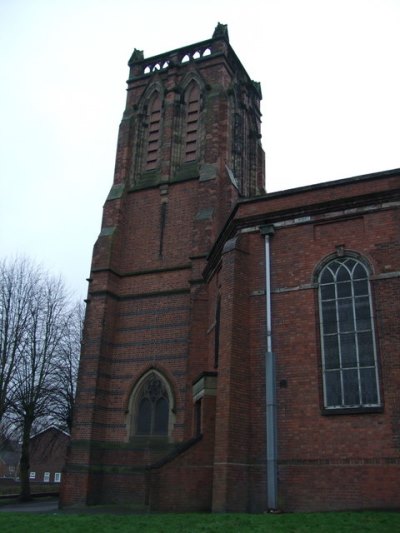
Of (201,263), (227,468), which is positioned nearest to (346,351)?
(227,468)

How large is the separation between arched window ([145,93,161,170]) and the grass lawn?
16522 mm

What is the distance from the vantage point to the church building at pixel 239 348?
12406 mm

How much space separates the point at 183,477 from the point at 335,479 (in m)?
3.95

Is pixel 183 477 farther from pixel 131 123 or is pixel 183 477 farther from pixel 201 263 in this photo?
pixel 131 123

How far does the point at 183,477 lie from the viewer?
45.3ft

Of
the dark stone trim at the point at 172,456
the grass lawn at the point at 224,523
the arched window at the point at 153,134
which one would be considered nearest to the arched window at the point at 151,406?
the dark stone trim at the point at 172,456

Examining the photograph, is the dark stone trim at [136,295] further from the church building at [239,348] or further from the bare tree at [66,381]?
the bare tree at [66,381]

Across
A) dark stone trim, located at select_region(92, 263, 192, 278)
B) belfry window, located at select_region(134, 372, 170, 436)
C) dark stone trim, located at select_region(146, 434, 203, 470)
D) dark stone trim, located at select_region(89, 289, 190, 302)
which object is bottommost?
dark stone trim, located at select_region(146, 434, 203, 470)

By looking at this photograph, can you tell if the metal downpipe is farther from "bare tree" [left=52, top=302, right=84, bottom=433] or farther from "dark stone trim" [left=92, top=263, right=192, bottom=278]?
"bare tree" [left=52, top=302, right=84, bottom=433]

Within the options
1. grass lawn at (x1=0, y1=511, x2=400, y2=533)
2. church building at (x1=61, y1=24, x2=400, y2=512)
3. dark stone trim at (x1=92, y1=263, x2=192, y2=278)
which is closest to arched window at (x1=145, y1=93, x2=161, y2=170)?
church building at (x1=61, y1=24, x2=400, y2=512)

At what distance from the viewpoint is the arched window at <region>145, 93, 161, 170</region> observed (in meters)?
24.6

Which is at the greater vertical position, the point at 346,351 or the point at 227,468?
the point at 346,351

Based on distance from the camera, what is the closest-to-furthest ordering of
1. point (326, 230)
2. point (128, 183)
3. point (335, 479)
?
point (335, 479), point (326, 230), point (128, 183)

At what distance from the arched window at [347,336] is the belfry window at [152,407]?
26.1 feet
